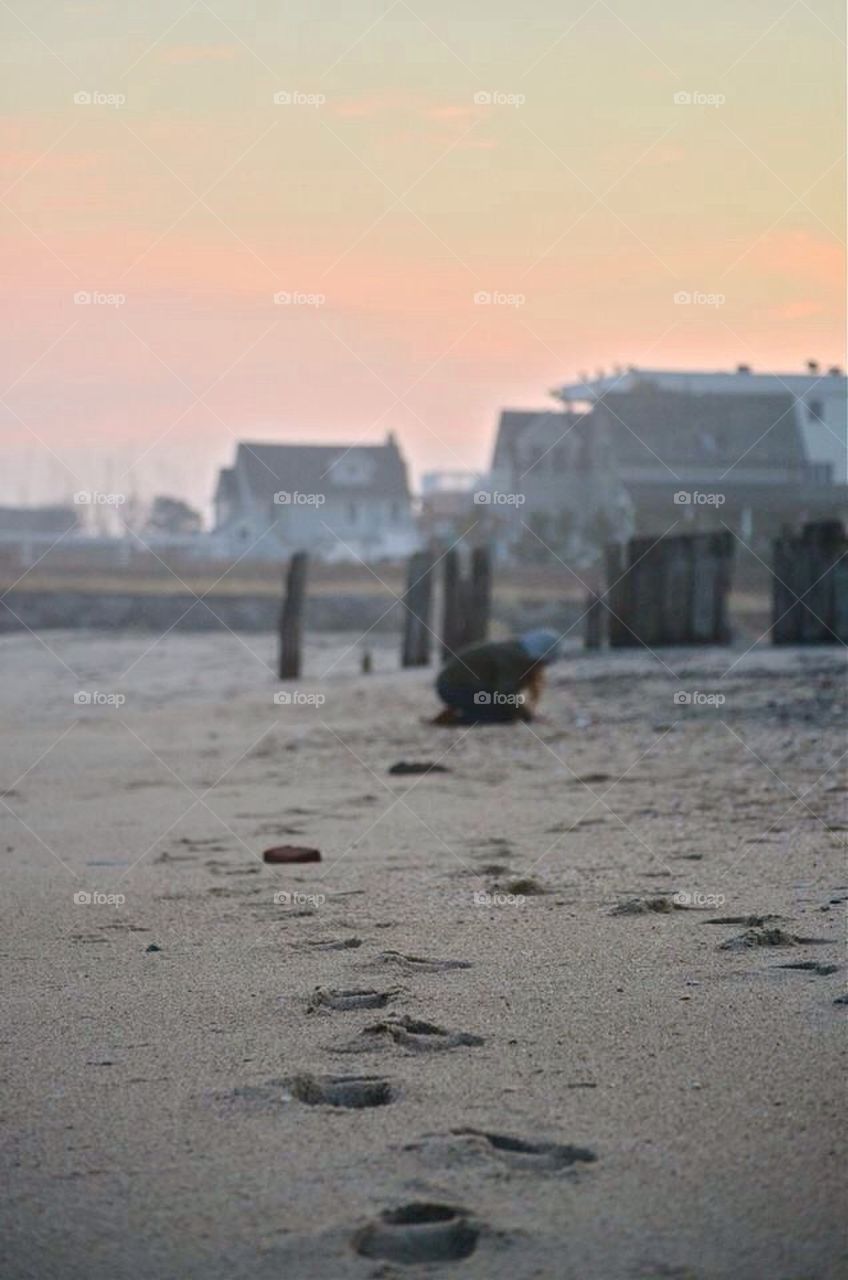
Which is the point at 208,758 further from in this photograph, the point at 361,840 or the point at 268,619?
the point at 268,619

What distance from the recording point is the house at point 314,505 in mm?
61094

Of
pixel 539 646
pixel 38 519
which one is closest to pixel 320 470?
pixel 38 519

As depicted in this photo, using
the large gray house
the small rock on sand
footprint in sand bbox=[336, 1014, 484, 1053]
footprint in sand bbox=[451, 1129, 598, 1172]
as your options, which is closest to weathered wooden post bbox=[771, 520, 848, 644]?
the small rock on sand

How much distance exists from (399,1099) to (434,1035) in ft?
1.68

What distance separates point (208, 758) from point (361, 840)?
4.90m

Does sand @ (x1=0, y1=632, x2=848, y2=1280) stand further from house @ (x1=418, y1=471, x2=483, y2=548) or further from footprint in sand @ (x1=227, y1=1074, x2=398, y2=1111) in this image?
house @ (x1=418, y1=471, x2=483, y2=548)

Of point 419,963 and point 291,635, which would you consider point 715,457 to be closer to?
point 291,635

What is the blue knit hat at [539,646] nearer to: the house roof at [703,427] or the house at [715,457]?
the house at [715,457]

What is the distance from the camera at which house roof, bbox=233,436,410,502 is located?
63.2 meters

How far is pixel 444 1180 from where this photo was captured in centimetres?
328

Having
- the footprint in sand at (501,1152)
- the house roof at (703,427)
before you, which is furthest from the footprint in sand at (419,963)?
the house roof at (703,427)

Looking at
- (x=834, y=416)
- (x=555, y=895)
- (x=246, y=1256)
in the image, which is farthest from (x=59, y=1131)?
(x=834, y=416)

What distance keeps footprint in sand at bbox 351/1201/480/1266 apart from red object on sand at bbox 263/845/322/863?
14.6 ft

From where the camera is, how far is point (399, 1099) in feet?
12.4
